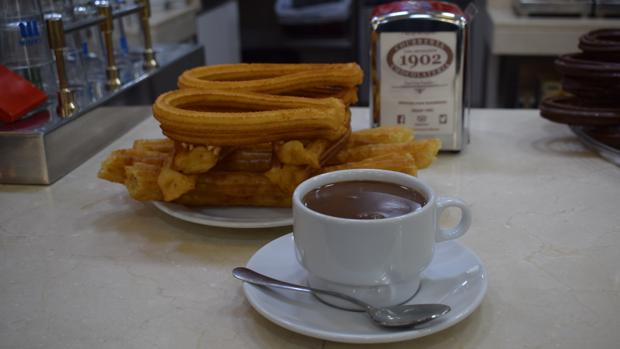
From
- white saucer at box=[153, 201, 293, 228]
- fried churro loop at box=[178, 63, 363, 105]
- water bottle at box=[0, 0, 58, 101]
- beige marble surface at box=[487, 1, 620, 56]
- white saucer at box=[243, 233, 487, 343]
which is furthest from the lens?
beige marble surface at box=[487, 1, 620, 56]

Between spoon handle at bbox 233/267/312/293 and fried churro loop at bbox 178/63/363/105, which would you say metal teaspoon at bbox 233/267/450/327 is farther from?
fried churro loop at bbox 178/63/363/105

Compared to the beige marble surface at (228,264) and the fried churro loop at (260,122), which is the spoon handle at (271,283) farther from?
the fried churro loop at (260,122)

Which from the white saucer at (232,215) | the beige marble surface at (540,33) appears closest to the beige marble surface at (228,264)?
the white saucer at (232,215)

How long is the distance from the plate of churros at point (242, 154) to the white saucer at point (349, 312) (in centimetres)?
9

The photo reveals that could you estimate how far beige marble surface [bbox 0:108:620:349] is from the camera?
0.58 metres

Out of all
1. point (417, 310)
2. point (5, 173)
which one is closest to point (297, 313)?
point (417, 310)

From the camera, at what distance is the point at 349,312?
578 millimetres

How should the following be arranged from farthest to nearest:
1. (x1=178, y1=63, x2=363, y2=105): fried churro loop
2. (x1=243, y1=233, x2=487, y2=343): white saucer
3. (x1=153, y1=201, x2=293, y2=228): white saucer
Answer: (x1=178, y1=63, x2=363, y2=105): fried churro loop, (x1=153, y1=201, x2=293, y2=228): white saucer, (x1=243, y1=233, x2=487, y2=343): white saucer

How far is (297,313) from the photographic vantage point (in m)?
0.58

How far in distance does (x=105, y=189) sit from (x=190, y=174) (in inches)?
7.2

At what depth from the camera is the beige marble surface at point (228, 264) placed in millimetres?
577

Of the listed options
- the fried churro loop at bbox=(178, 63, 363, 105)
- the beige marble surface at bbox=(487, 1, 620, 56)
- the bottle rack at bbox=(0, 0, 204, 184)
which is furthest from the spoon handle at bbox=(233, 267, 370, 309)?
the beige marble surface at bbox=(487, 1, 620, 56)

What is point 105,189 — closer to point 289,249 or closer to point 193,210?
point 193,210

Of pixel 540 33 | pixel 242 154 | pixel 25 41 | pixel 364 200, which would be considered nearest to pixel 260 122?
pixel 242 154
